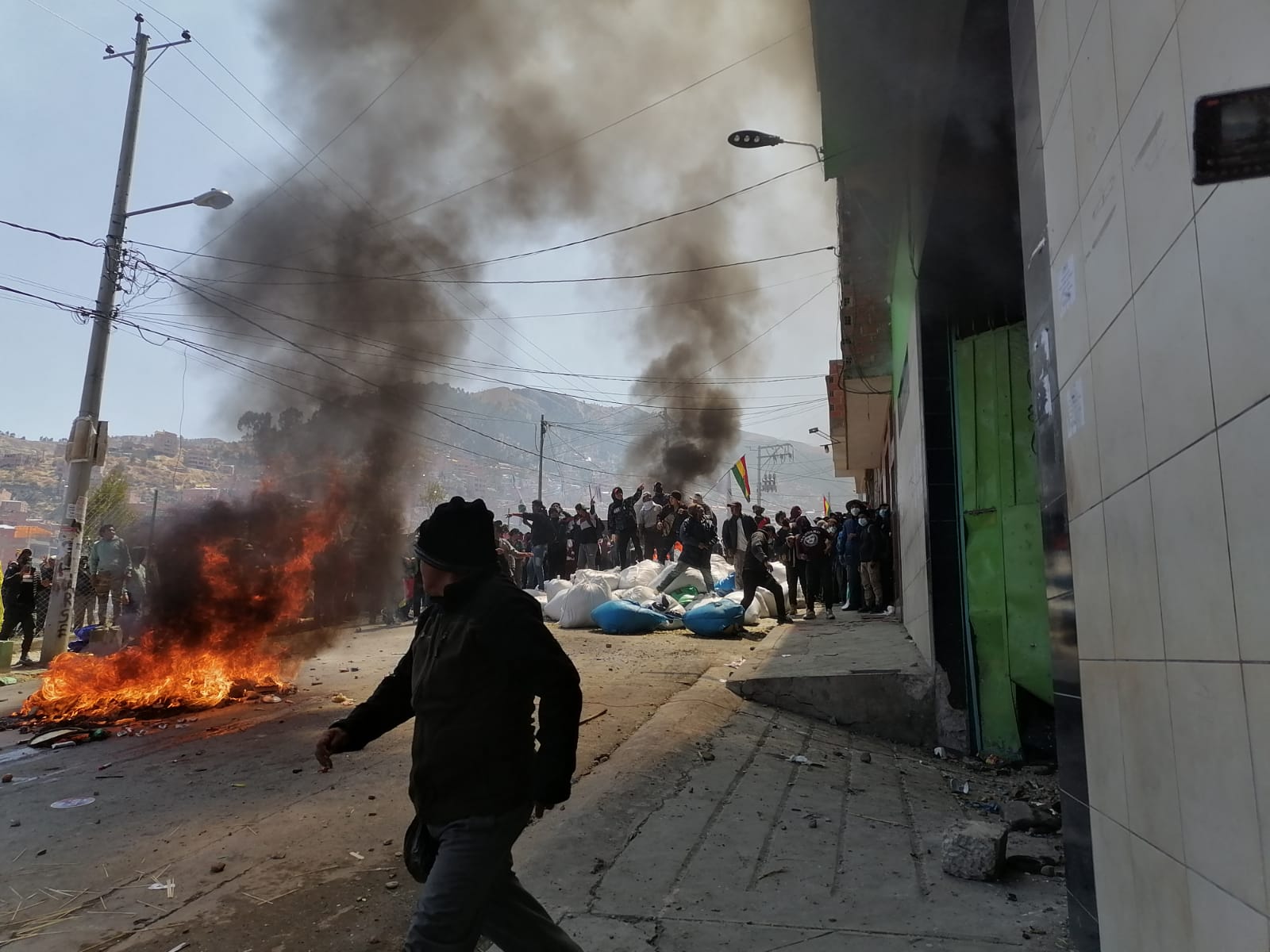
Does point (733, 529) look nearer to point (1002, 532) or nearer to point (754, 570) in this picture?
point (754, 570)

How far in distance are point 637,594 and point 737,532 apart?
11.4 ft

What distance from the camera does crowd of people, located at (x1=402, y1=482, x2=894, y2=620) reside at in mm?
10719

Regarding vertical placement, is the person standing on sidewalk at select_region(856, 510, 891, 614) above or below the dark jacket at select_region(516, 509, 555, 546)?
below

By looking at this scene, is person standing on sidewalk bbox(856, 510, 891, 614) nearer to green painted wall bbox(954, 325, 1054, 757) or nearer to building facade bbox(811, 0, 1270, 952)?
green painted wall bbox(954, 325, 1054, 757)

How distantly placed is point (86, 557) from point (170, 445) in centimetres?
8564

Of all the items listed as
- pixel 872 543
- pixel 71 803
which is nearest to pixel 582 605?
pixel 872 543

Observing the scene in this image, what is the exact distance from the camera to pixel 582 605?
408 inches

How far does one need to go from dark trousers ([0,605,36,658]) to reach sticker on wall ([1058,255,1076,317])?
43.9 feet

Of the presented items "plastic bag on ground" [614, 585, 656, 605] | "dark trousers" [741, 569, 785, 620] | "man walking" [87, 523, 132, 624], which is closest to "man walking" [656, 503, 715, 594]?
"plastic bag on ground" [614, 585, 656, 605]

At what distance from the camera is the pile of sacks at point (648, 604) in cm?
936

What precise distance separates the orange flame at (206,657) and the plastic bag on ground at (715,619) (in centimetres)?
441

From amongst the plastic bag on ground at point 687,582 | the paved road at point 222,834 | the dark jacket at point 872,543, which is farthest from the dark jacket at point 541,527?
the paved road at point 222,834

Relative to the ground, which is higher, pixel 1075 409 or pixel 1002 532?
pixel 1075 409

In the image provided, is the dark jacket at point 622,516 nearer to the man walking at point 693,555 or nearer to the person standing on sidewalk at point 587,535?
the person standing on sidewalk at point 587,535
